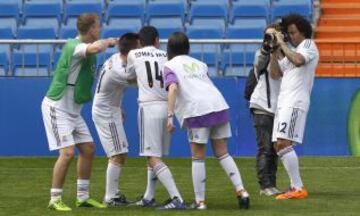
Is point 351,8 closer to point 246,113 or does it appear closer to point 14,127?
point 246,113

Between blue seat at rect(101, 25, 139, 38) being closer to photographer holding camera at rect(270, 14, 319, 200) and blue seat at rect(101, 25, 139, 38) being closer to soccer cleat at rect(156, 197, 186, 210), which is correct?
photographer holding camera at rect(270, 14, 319, 200)

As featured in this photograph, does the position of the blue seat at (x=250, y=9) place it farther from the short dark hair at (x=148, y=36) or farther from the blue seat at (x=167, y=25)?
the short dark hair at (x=148, y=36)

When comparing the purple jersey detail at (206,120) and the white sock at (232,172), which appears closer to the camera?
the purple jersey detail at (206,120)

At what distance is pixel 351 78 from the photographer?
61.9ft

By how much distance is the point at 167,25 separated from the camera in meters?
23.2

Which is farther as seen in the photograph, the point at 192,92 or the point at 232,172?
the point at 232,172

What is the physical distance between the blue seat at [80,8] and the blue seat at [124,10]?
24 cm

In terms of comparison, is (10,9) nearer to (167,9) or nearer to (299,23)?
(167,9)

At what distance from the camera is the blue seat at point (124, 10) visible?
2403 cm

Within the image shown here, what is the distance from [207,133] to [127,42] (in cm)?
148

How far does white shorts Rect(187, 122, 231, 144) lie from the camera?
39.0 feet

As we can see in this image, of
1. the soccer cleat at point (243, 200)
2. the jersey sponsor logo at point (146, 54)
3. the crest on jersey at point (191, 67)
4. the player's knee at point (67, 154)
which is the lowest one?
the soccer cleat at point (243, 200)

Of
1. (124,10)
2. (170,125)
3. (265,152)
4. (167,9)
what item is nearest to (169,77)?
(170,125)

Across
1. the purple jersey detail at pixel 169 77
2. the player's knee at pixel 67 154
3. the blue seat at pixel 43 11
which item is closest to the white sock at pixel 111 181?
the player's knee at pixel 67 154
